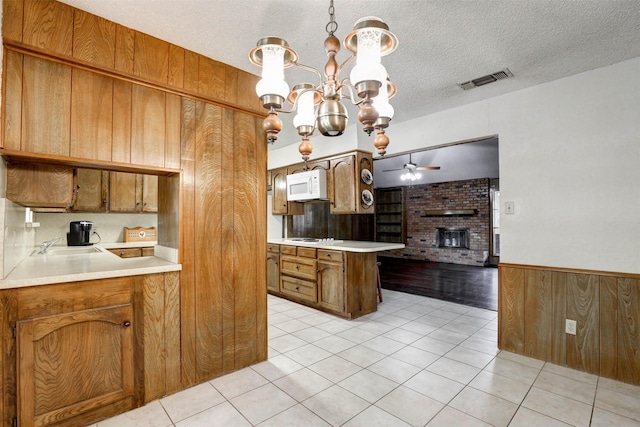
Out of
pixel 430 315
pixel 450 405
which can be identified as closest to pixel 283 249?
pixel 430 315

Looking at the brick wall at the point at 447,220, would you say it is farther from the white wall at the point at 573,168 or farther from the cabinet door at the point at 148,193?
the cabinet door at the point at 148,193

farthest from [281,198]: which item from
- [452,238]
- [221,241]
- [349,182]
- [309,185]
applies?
[452,238]

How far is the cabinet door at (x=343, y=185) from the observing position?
391 cm

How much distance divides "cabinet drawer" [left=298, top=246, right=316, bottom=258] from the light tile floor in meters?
1.15

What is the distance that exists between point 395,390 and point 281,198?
362 cm

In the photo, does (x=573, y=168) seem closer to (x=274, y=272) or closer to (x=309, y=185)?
(x=309, y=185)

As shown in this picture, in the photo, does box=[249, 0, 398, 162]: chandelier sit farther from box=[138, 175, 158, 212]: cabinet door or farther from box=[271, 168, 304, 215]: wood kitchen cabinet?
box=[138, 175, 158, 212]: cabinet door

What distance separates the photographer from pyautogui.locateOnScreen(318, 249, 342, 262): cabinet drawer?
11.9 feet

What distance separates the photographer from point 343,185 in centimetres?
404

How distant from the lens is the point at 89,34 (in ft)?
5.81

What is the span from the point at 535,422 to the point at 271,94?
2356mm

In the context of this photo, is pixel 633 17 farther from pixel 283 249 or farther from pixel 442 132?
pixel 283 249

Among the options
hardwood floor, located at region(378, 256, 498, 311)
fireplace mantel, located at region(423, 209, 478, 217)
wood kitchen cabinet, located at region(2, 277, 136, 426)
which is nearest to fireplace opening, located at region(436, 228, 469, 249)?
fireplace mantel, located at region(423, 209, 478, 217)

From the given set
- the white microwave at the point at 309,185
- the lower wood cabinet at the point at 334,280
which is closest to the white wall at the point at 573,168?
the lower wood cabinet at the point at 334,280
